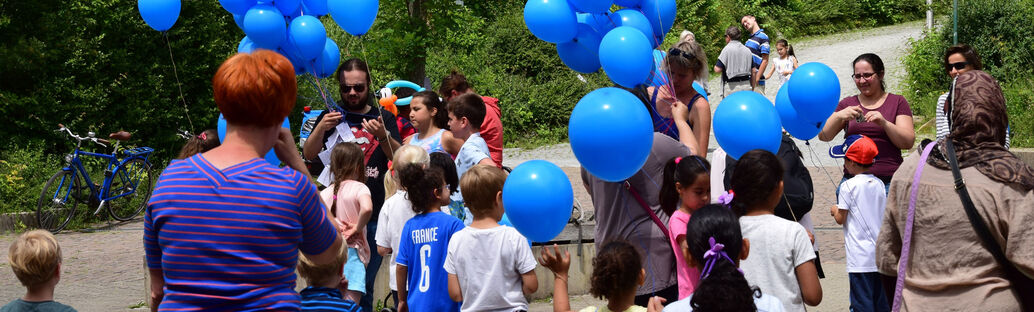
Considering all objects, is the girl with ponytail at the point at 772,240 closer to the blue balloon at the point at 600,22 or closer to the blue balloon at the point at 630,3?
the blue balloon at the point at 600,22

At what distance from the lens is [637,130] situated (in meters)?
3.79

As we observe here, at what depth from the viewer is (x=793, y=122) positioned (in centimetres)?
502

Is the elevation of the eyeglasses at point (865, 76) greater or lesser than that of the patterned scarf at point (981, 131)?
lesser

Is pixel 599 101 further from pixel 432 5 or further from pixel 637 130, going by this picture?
pixel 432 5

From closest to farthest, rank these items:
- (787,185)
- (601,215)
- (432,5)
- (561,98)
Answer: (601,215) → (787,185) → (432,5) → (561,98)

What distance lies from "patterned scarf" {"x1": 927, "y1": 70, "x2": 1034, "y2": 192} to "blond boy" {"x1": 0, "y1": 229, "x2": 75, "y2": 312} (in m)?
3.25

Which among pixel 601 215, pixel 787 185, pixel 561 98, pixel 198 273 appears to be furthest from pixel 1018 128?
pixel 198 273

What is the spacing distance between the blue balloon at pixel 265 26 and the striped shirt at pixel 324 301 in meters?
2.98

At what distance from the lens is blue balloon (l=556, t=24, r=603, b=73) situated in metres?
5.12

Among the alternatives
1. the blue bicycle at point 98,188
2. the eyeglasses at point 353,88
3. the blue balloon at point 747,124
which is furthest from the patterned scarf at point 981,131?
the blue bicycle at point 98,188

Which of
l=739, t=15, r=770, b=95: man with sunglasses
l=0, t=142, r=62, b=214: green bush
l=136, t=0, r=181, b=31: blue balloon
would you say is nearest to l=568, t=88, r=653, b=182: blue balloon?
l=136, t=0, r=181, b=31: blue balloon

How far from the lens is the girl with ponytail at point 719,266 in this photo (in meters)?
2.95

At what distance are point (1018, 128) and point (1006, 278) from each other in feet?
36.5

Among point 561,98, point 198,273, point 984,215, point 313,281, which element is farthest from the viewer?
point 561,98
